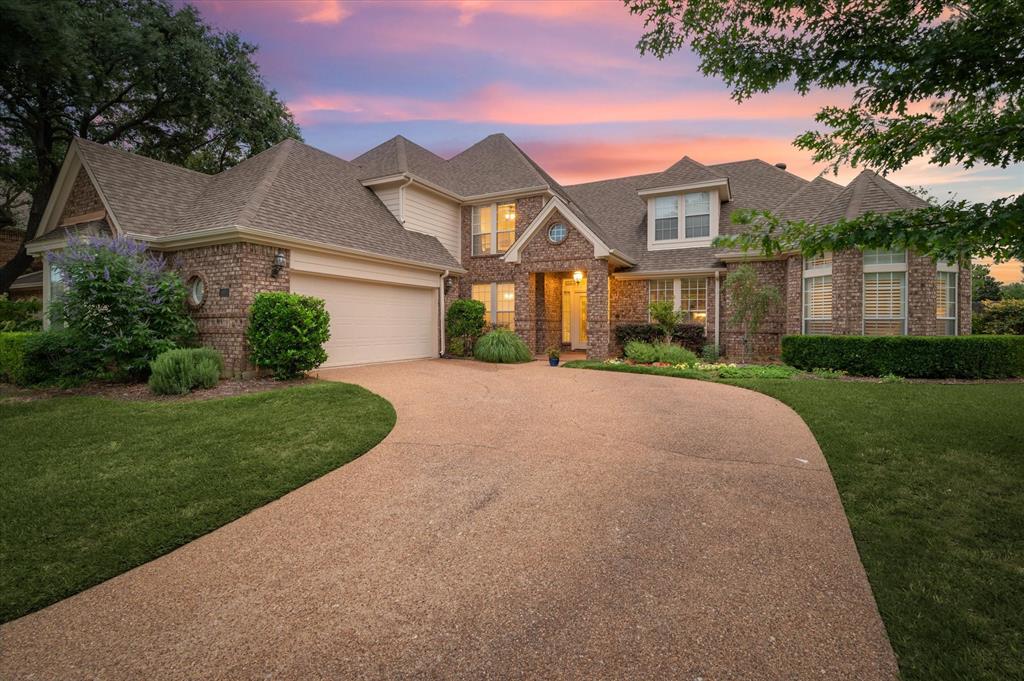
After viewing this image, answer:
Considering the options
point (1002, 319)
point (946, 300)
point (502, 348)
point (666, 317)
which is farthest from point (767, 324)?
point (502, 348)

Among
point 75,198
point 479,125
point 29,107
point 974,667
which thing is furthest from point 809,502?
point 29,107

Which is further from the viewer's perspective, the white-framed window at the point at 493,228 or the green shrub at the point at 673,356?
the white-framed window at the point at 493,228

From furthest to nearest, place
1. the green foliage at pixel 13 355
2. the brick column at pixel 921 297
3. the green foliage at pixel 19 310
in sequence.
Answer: the green foliage at pixel 19 310
the brick column at pixel 921 297
the green foliage at pixel 13 355

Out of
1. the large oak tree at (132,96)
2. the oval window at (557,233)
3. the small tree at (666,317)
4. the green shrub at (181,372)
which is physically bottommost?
the green shrub at (181,372)

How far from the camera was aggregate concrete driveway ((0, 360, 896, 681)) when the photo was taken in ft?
6.95

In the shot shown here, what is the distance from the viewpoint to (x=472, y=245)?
17.2 meters

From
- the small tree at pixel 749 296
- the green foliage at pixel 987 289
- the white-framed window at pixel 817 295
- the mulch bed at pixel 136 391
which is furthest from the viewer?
the green foliage at pixel 987 289

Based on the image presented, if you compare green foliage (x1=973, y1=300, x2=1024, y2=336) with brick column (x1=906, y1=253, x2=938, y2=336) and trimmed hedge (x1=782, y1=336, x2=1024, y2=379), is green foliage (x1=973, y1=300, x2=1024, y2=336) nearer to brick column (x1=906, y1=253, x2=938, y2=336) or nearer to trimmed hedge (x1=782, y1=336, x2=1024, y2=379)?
brick column (x1=906, y1=253, x2=938, y2=336)

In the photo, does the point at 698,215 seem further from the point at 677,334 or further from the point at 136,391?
the point at 136,391

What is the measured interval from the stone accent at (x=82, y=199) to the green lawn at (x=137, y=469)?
7.19 m

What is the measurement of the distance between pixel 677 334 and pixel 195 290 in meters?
13.8

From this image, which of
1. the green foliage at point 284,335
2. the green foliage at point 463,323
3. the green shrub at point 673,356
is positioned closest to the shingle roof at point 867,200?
the green shrub at point 673,356

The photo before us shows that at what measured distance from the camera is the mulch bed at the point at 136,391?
25.3ft

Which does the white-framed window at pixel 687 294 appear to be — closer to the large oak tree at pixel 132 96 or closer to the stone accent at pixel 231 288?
the stone accent at pixel 231 288
